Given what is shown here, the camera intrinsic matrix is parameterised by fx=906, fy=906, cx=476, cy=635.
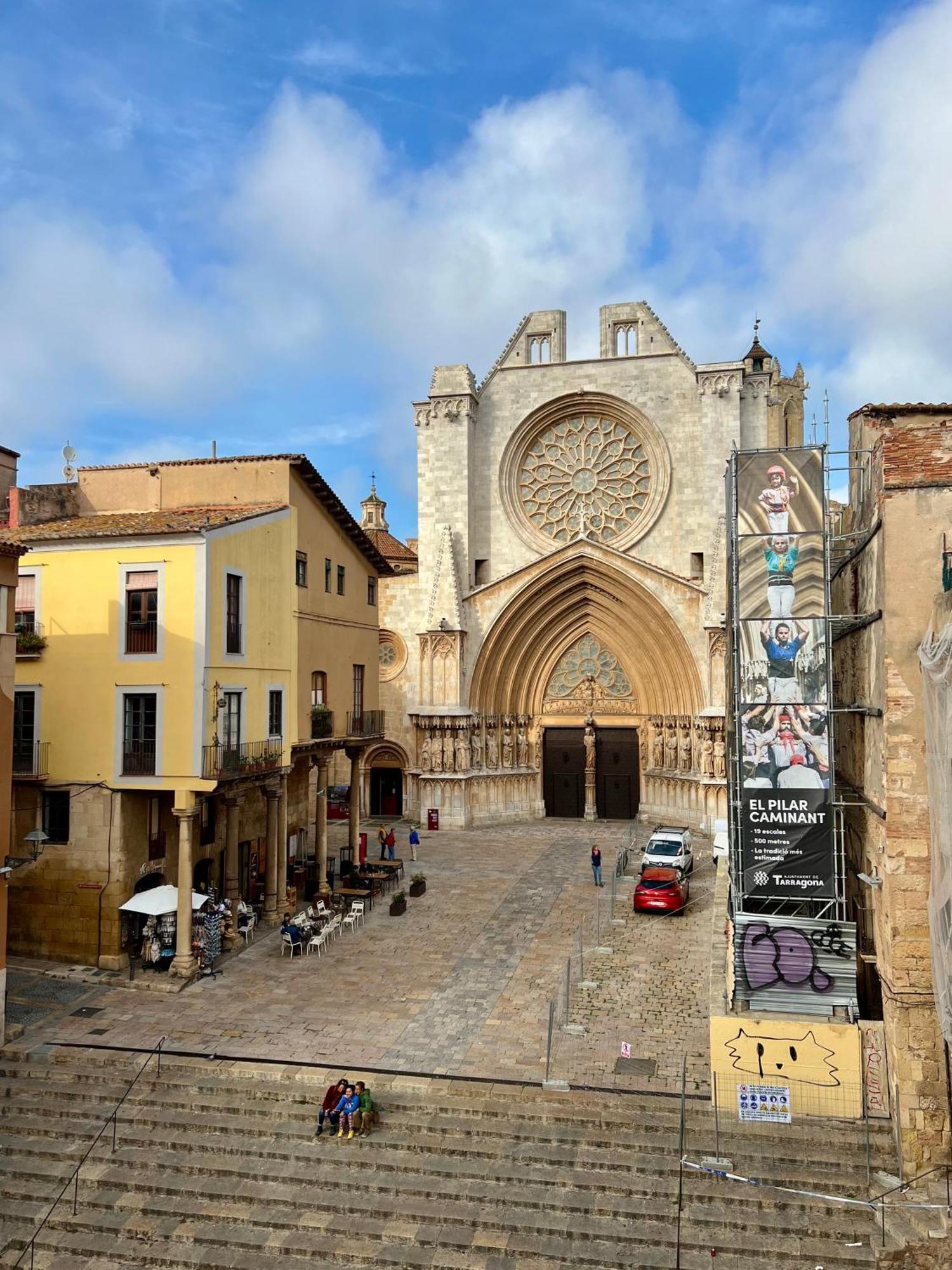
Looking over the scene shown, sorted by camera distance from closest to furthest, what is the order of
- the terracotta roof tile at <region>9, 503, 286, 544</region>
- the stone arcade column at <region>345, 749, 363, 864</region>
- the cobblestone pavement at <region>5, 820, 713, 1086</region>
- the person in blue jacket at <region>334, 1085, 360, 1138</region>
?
the person in blue jacket at <region>334, 1085, 360, 1138</region>
the cobblestone pavement at <region>5, 820, 713, 1086</region>
the terracotta roof tile at <region>9, 503, 286, 544</region>
the stone arcade column at <region>345, 749, 363, 864</region>

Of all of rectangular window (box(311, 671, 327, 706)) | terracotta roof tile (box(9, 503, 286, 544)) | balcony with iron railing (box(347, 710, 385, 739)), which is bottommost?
balcony with iron railing (box(347, 710, 385, 739))

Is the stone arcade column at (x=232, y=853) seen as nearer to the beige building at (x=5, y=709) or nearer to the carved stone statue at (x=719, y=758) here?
the beige building at (x=5, y=709)

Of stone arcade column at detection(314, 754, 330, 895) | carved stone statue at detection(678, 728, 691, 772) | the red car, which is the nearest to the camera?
the red car

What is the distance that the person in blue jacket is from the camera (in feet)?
42.8

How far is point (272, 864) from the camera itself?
23.2 m

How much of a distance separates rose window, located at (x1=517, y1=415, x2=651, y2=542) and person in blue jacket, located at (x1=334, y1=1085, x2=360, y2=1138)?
2665 centimetres

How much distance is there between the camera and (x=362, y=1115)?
42.8 ft

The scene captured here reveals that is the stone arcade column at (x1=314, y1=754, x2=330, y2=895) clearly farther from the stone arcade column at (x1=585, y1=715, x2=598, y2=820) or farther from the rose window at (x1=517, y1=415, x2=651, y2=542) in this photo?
the rose window at (x1=517, y1=415, x2=651, y2=542)

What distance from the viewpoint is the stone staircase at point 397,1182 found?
1113 centimetres

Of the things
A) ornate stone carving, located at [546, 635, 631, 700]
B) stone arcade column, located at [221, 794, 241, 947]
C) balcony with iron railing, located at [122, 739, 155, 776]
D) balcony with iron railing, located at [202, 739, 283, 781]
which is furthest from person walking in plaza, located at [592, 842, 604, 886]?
balcony with iron railing, located at [122, 739, 155, 776]

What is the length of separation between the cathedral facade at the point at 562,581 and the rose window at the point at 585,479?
6 cm

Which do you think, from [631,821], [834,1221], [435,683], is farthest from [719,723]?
[834,1221]

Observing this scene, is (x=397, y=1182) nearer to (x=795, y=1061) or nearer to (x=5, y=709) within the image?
(x=795, y=1061)

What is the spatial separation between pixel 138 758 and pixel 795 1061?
13721 millimetres
